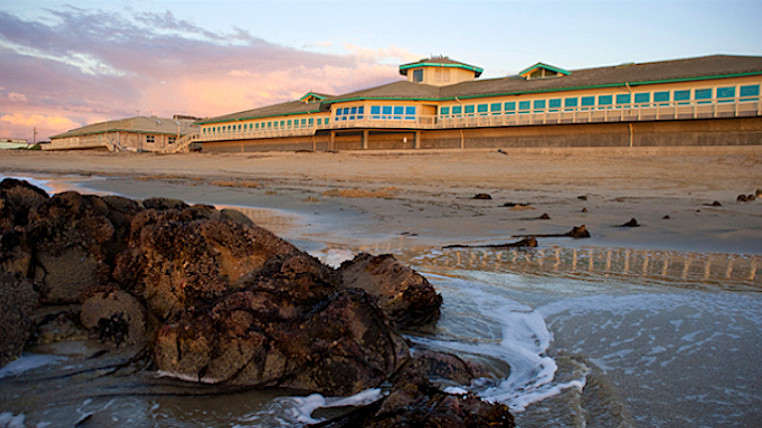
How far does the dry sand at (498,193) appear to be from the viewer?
839 centimetres

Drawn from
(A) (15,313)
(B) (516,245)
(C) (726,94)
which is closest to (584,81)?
(C) (726,94)

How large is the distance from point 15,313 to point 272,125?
44953mm

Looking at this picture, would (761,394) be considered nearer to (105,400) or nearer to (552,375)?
(552,375)

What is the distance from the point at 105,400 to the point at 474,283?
3.31 metres

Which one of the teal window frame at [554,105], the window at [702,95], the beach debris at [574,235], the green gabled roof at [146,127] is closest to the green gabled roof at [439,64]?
the teal window frame at [554,105]

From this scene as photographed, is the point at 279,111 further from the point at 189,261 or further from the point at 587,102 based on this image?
the point at 189,261

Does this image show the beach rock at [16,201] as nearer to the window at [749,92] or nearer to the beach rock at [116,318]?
the beach rock at [116,318]

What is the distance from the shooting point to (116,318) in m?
3.31

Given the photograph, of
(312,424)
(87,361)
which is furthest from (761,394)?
(87,361)

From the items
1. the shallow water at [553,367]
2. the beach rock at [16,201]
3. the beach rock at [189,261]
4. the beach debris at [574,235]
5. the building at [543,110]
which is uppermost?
the building at [543,110]

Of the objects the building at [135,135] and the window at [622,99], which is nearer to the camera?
the window at [622,99]

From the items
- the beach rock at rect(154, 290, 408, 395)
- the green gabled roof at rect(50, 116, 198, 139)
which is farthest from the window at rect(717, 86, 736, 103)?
the green gabled roof at rect(50, 116, 198, 139)

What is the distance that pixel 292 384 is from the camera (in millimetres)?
2736

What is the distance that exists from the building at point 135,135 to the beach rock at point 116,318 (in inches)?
2109
